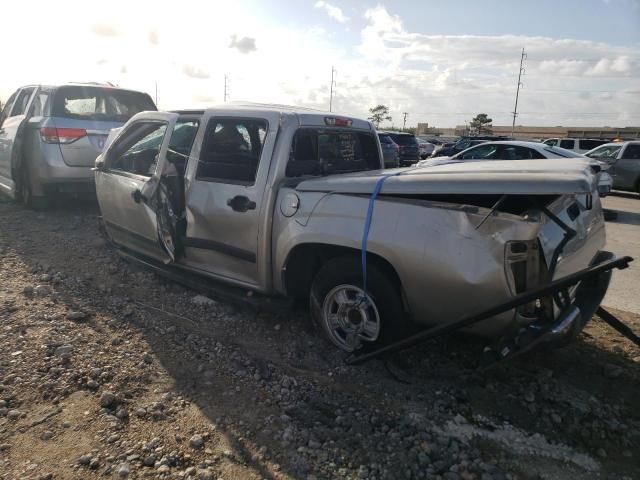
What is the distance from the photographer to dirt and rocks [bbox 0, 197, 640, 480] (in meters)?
2.48

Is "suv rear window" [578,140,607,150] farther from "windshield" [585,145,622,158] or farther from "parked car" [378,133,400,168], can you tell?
"parked car" [378,133,400,168]

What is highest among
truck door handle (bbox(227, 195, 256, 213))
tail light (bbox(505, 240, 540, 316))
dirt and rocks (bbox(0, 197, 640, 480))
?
truck door handle (bbox(227, 195, 256, 213))

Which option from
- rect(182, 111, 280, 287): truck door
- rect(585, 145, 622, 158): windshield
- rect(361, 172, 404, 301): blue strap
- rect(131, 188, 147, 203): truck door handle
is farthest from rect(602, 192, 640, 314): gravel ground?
rect(131, 188, 147, 203): truck door handle

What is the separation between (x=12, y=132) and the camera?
7664mm

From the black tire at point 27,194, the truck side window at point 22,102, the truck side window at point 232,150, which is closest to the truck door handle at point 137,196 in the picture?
the truck side window at point 232,150

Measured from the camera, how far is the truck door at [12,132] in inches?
288

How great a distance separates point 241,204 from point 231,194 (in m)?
0.14

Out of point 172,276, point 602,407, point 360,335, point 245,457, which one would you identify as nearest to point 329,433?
point 245,457

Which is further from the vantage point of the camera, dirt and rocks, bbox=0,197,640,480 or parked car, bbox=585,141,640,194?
parked car, bbox=585,141,640,194

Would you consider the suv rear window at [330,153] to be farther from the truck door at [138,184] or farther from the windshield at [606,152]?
the windshield at [606,152]

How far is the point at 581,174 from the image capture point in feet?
8.39

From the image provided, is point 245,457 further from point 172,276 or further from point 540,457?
point 172,276

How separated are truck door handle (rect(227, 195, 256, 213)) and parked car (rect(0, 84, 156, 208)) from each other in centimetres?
429

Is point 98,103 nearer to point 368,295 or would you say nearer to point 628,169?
point 368,295
